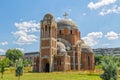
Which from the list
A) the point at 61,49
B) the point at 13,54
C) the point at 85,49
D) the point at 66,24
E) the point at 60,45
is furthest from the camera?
the point at 13,54

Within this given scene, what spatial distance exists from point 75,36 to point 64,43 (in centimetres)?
461

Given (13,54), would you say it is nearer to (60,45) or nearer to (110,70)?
(60,45)

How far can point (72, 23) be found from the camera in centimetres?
8194

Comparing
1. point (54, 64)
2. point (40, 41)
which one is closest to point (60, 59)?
point (54, 64)

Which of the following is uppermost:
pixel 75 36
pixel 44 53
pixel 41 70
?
pixel 75 36

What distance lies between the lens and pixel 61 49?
71.7 m

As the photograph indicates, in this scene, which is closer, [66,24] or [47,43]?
[47,43]

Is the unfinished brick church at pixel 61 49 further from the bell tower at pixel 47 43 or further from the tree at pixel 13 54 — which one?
the tree at pixel 13 54

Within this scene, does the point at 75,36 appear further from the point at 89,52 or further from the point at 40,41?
the point at 40,41

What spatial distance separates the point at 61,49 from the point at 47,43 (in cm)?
504

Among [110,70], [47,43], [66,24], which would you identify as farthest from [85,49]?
[110,70]

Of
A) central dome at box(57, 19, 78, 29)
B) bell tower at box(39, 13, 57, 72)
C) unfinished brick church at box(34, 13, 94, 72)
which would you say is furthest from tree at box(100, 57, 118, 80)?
central dome at box(57, 19, 78, 29)

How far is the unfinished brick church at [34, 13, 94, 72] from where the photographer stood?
68.2 meters

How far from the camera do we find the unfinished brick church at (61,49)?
2685 inches
